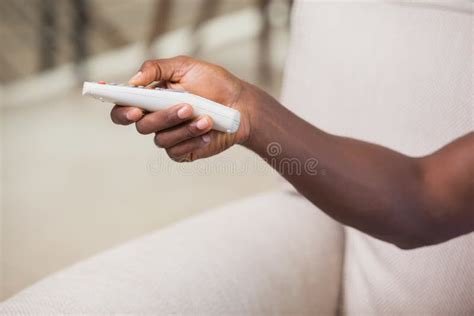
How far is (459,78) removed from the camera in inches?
36.0

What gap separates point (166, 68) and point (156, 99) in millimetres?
86

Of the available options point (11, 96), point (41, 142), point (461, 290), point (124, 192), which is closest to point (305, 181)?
point (461, 290)

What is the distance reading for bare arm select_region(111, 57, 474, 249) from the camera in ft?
2.29

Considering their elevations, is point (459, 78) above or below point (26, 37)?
below

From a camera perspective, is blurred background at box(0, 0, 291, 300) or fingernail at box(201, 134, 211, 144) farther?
blurred background at box(0, 0, 291, 300)

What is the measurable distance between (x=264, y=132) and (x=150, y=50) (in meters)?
2.94

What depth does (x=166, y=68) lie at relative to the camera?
27.8 inches

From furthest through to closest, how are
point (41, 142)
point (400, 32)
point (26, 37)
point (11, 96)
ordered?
1. point (26, 37)
2. point (11, 96)
3. point (41, 142)
4. point (400, 32)

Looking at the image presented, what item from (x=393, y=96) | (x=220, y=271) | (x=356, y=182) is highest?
(x=393, y=96)

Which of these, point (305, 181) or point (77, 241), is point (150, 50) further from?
point (305, 181)

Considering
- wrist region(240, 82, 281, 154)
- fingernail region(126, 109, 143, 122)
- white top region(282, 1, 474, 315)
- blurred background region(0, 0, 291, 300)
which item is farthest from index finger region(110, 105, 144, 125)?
blurred background region(0, 0, 291, 300)

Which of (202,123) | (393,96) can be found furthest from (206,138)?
(393,96)

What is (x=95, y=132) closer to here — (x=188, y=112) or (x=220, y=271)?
(x=220, y=271)

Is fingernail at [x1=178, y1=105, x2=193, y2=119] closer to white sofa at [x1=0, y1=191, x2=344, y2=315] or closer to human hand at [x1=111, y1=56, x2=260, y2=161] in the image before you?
human hand at [x1=111, y1=56, x2=260, y2=161]
